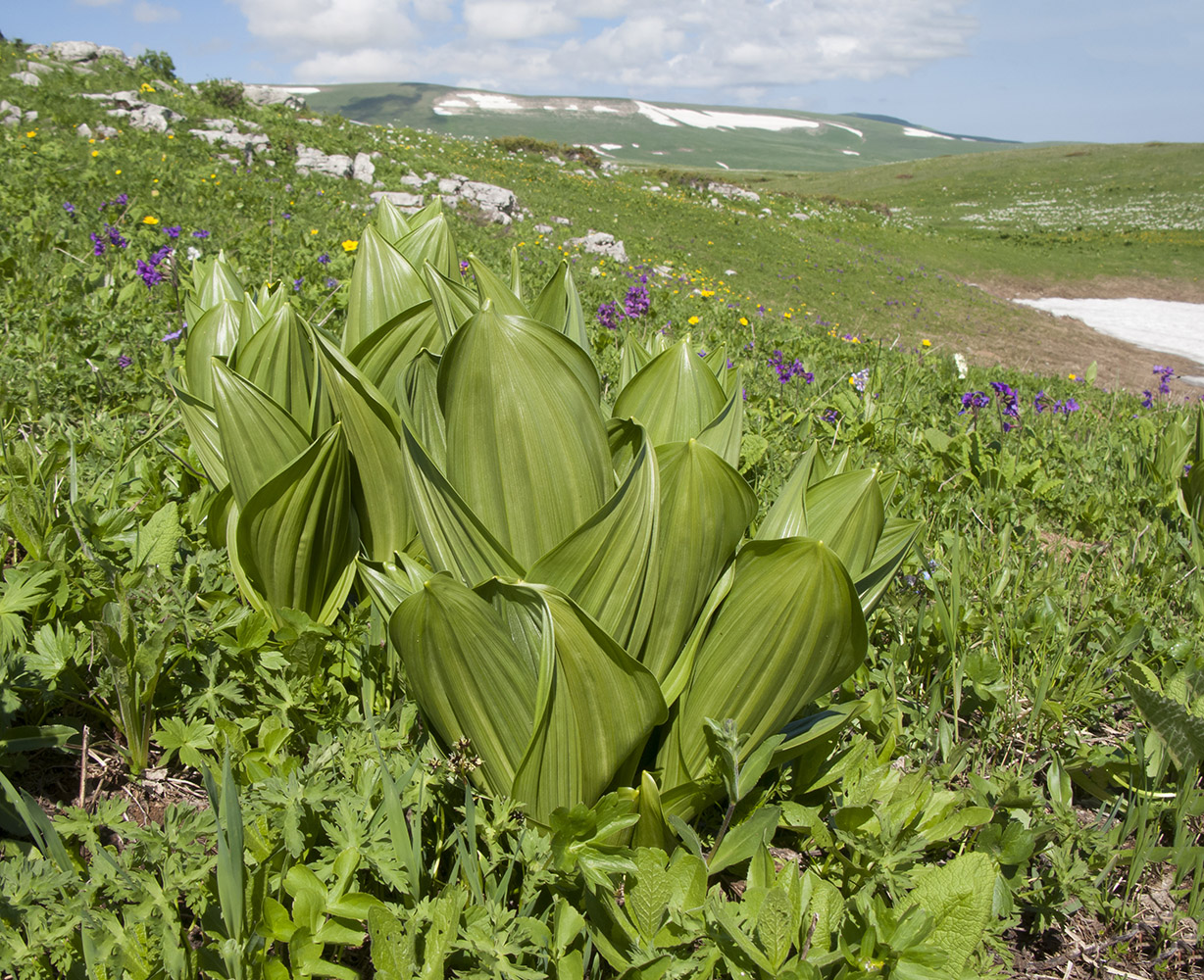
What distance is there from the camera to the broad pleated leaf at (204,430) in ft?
5.79

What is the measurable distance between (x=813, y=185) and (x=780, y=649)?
76195 mm

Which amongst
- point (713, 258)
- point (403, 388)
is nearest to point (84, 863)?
point (403, 388)

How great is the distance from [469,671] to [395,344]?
770mm

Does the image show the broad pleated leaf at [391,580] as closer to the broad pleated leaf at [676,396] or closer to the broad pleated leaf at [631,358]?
the broad pleated leaf at [676,396]

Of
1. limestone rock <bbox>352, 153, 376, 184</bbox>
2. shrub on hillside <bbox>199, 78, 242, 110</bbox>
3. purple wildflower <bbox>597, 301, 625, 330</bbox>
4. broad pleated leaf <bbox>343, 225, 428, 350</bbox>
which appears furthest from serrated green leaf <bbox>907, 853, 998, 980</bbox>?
shrub on hillside <bbox>199, 78, 242, 110</bbox>

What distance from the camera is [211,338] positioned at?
1.84 m

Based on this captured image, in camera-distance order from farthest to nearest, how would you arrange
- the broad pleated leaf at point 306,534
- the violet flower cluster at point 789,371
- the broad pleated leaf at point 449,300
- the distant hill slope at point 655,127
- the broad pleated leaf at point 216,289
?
the distant hill slope at point 655,127 → the violet flower cluster at point 789,371 → the broad pleated leaf at point 216,289 → the broad pleated leaf at point 306,534 → the broad pleated leaf at point 449,300

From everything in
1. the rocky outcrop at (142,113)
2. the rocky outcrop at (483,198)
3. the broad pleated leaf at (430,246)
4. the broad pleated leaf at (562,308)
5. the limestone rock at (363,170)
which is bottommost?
the broad pleated leaf at (562,308)

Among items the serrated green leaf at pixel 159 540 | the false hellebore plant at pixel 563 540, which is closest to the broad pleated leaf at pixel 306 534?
the false hellebore plant at pixel 563 540

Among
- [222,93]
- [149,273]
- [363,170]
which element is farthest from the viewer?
[222,93]

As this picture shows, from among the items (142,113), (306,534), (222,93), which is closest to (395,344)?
(306,534)

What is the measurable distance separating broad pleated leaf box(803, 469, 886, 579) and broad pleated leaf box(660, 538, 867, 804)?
0.21 m

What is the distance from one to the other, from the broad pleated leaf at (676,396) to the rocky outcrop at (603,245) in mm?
13904

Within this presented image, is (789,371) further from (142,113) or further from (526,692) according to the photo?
(142,113)
